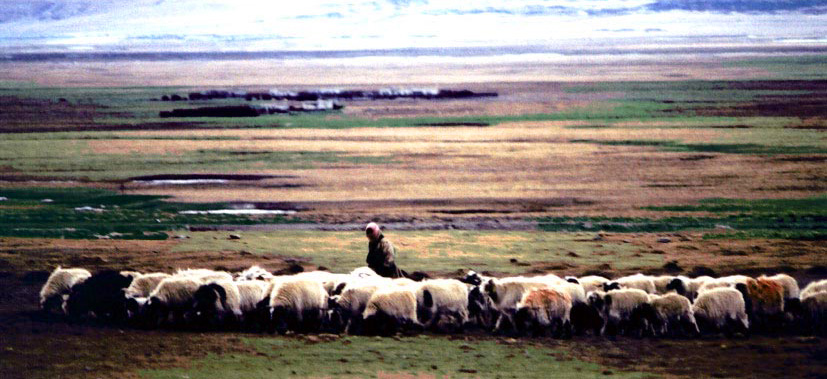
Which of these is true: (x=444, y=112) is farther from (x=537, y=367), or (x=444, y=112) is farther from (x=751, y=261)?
(x=537, y=367)

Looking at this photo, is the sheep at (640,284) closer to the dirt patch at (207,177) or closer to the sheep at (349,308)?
the sheep at (349,308)

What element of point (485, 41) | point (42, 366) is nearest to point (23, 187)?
point (42, 366)

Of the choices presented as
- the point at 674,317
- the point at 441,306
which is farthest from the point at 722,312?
the point at 441,306

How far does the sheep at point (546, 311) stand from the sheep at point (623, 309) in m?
0.33

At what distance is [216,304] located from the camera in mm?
11781

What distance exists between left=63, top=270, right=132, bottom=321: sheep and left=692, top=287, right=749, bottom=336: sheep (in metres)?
6.11

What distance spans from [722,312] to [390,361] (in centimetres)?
355

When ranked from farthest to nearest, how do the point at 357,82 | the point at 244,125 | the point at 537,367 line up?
the point at 357,82 → the point at 244,125 → the point at 537,367

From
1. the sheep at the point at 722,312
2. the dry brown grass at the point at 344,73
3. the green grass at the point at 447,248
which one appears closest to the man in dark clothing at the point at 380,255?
the green grass at the point at 447,248

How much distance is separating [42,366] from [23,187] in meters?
14.6

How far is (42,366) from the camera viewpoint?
10609mm

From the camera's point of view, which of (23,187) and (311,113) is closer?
(23,187)

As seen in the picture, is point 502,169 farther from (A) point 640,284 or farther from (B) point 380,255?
(A) point 640,284

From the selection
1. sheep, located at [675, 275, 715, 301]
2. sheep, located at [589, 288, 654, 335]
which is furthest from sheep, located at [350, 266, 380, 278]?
sheep, located at [675, 275, 715, 301]
